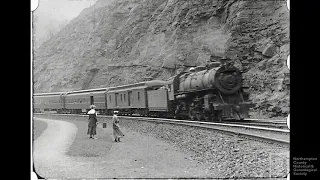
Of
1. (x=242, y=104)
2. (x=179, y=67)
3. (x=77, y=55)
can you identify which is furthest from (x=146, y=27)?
(x=242, y=104)

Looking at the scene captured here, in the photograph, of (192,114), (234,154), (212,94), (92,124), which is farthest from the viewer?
(212,94)

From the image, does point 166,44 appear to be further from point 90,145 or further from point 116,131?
point 90,145

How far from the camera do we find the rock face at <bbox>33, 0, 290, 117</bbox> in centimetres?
447

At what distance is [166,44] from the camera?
15.7 feet

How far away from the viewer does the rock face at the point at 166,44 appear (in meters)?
4.47

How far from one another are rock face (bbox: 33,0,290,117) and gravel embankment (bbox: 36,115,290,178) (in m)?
0.52

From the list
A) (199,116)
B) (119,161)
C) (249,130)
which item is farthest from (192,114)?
(119,161)

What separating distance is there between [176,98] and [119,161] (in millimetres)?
2317

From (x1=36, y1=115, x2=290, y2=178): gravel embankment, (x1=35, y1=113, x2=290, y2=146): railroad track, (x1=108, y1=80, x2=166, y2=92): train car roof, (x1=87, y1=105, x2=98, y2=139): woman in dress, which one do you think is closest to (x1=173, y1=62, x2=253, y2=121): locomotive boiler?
(x1=35, y1=113, x2=290, y2=146): railroad track

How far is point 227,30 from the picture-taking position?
4.65 meters

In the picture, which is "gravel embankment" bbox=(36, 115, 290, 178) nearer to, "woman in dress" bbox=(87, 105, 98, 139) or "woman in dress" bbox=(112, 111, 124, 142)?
"woman in dress" bbox=(112, 111, 124, 142)

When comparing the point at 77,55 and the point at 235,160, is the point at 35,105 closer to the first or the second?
the point at 77,55

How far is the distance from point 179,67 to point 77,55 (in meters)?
1.44
